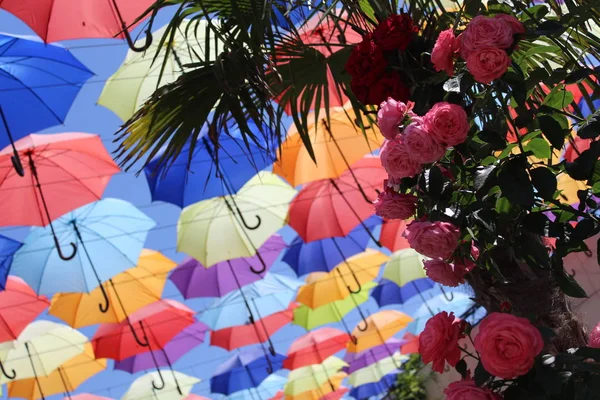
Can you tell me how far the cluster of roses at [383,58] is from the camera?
2895 mm

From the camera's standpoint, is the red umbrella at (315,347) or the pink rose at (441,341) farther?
the red umbrella at (315,347)

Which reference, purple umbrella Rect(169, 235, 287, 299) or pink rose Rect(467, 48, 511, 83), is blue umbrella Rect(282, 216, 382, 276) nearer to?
purple umbrella Rect(169, 235, 287, 299)

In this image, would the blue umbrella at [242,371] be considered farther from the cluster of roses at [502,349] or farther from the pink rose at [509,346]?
the pink rose at [509,346]

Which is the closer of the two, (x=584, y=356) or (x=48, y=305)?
(x=584, y=356)

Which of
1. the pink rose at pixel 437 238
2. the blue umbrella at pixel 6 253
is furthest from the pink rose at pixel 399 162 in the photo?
the blue umbrella at pixel 6 253

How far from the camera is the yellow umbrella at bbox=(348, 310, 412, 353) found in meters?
16.2

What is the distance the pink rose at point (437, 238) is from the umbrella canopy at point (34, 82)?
18.3ft

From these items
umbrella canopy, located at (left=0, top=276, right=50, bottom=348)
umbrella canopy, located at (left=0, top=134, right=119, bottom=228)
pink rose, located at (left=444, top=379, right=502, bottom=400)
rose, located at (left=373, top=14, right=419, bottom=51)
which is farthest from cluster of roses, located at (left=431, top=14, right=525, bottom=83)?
umbrella canopy, located at (left=0, top=276, right=50, bottom=348)

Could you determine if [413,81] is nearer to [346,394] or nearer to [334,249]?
[334,249]

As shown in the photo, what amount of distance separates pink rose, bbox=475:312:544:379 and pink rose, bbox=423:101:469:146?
0.58 meters

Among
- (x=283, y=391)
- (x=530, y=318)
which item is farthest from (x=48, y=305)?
(x=530, y=318)

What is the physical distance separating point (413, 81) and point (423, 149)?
0.58 m

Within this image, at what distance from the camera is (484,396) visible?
2.01 meters

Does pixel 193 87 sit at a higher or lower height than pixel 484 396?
higher
